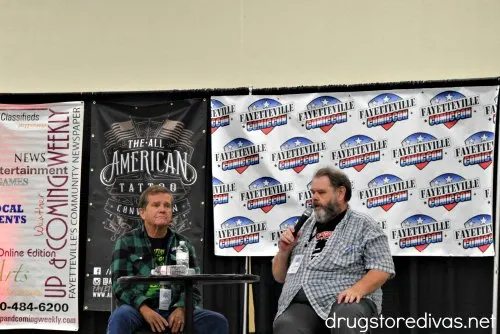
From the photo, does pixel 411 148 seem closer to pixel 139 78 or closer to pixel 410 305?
pixel 410 305

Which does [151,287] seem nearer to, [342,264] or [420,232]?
[342,264]

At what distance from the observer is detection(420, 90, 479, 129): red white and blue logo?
4.89 meters

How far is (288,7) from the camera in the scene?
5.23 m

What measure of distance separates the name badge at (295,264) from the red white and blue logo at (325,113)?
1.43m

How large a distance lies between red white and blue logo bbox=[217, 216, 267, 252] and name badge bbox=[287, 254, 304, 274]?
121 centimetres

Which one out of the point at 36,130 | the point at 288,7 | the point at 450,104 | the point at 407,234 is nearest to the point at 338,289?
the point at 407,234

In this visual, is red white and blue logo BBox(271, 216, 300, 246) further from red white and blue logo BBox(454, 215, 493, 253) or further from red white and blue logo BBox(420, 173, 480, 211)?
red white and blue logo BBox(454, 215, 493, 253)

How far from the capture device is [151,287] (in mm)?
3830

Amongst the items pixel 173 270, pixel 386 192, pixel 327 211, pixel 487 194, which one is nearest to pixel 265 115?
pixel 386 192

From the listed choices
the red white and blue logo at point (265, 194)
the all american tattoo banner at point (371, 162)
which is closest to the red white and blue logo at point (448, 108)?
the all american tattoo banner at point (371, 162)

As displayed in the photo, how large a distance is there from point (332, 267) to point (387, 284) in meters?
1.41

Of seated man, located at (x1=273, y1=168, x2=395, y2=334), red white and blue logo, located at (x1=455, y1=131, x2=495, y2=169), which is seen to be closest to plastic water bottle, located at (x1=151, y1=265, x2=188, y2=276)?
seated man, located at (x1=273, y1=168, x2=395, y2=334)

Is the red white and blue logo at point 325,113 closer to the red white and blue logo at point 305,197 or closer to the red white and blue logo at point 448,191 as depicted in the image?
the red white and blue logo at point 305,197

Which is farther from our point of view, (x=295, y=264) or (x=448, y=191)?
(x=448, y=191)
